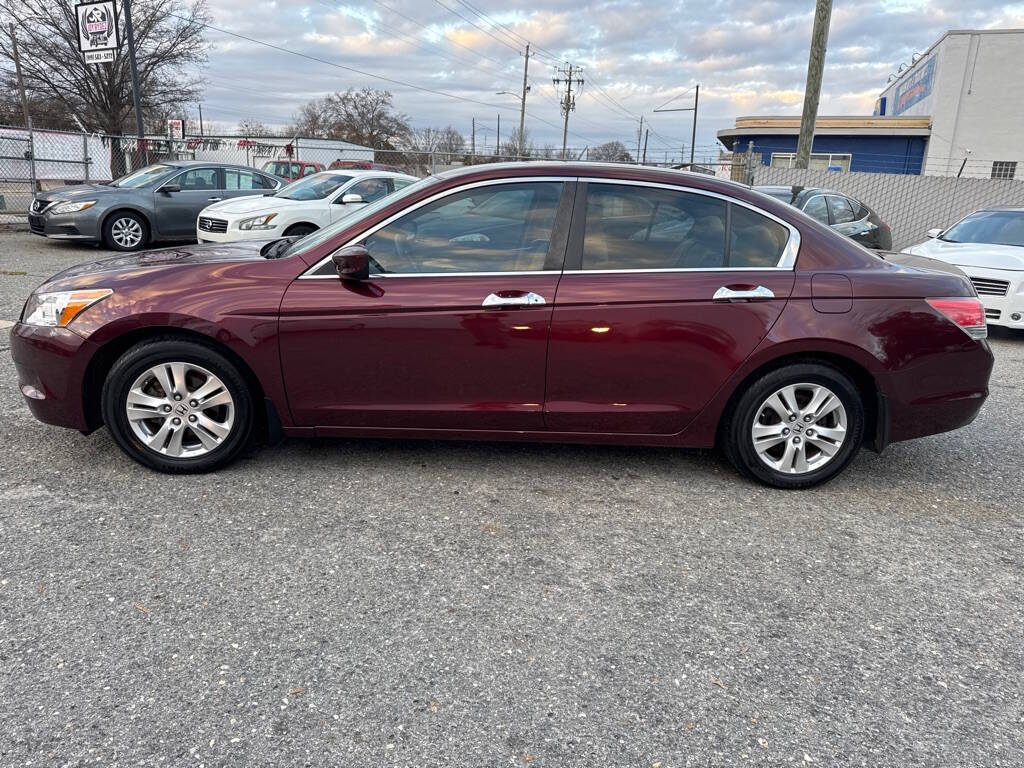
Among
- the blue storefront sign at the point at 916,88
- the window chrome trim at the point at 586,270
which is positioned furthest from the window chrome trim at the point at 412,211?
the blue storefront sign at the point at 916,88

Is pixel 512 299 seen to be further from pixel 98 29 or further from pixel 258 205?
pixel 98 29

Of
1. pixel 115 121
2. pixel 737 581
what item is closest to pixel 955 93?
pixel 115 121

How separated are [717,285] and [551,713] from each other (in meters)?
2.28

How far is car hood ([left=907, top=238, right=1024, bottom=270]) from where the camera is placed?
8.09 m

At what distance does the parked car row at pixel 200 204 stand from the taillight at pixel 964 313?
8.58 meters

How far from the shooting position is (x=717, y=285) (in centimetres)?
380

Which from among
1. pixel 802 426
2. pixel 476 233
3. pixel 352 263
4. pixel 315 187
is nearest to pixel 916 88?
pixel 315 187

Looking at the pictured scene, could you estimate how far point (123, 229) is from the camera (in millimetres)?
12695

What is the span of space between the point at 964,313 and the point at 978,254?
5374 millimetres

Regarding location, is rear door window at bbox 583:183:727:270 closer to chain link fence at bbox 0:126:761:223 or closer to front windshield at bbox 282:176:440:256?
front windshield at bbox 282:176:440:256

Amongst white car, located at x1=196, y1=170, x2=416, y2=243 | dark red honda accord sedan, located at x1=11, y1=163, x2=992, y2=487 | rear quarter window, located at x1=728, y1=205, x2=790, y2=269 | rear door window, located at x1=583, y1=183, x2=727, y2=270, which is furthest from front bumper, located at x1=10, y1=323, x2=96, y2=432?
white car, located at x1=196, y1=170, x2=416, y2=243

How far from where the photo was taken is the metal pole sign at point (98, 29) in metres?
16.4

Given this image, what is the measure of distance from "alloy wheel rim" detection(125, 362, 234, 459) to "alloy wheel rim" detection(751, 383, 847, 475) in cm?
272

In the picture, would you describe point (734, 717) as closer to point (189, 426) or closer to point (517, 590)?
point (517, 590)
